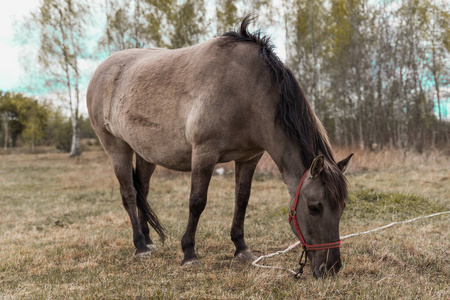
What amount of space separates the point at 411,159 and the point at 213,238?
10449mm

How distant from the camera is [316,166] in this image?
2619 mm

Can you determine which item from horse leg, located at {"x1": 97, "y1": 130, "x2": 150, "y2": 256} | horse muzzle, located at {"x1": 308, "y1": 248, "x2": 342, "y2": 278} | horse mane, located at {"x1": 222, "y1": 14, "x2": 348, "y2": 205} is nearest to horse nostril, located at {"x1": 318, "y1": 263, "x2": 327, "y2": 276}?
horse muzzle, located at {"x1": 308, "y1": 248, "x2": 342, "y2": 278}

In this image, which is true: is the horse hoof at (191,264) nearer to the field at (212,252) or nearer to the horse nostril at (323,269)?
the field at (212,252)

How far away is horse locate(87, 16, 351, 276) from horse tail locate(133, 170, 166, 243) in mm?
27

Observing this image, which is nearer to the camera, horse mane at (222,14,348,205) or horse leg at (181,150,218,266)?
horse mane at (222,14,348,205)

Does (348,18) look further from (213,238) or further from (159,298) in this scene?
(159,298)

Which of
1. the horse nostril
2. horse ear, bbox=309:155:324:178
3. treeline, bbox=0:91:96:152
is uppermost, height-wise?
treeline, bbox=0:91:96:152

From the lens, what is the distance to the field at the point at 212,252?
8.29 ft

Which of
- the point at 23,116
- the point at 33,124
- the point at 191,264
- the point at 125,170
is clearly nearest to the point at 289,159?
the point at 191,264

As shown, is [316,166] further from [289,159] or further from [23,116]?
[23,116]

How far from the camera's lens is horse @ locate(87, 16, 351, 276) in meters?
2.71

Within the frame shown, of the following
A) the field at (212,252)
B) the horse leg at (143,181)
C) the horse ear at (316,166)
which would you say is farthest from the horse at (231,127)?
the field at (212,252)

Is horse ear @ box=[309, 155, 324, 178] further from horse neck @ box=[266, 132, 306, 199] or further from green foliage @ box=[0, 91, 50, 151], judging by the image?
green foliage @ box=[0, 91, 50, 151]

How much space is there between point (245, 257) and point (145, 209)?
4.97ft
